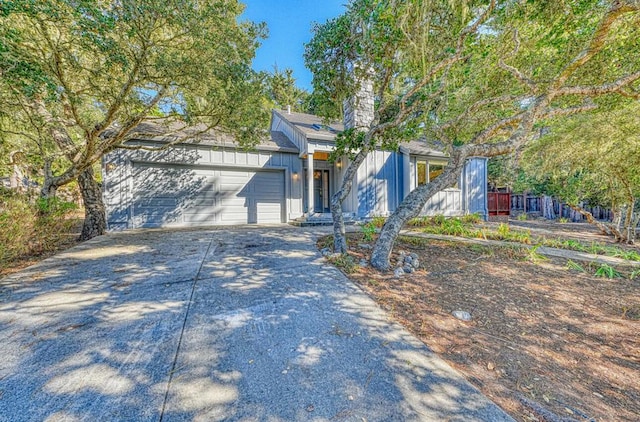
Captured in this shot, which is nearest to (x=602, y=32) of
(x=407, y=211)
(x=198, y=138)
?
(x=407, y=211)

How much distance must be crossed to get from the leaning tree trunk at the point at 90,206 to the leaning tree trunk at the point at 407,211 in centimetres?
712

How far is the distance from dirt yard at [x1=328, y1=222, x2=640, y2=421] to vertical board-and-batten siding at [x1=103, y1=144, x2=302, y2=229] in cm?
605

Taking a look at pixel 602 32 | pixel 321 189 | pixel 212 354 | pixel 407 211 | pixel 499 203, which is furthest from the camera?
pixel 499 203

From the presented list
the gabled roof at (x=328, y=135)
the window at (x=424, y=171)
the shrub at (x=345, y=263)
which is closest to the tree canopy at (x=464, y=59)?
the shrub at (x=345, y=263)

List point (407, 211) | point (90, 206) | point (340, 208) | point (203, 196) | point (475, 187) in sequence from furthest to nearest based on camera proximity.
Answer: point (475, 187) → point (203, 196) → point (90, 206) → point (340, 208) → point (407, 211)

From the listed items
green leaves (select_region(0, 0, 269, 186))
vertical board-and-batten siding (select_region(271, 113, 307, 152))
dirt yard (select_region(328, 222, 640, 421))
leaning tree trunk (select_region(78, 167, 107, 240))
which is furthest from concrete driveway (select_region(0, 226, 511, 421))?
vertical board-and-batten siding (select_region(271, 113, 307, 152))

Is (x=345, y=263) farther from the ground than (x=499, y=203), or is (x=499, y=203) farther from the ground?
(x=499, y=203)

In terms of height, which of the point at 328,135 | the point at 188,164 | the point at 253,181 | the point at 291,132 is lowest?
the point at 253,181

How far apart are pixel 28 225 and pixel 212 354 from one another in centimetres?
495

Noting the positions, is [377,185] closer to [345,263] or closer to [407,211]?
[407,211]

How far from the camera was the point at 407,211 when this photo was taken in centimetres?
402

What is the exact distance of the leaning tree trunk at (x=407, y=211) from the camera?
3934 millimetres

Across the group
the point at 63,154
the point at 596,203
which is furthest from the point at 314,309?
the point at 596,203

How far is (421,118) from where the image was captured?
4.92 meters
